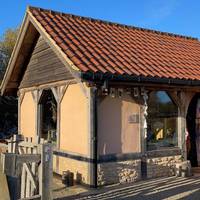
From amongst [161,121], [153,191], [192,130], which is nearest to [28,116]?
[161,121]

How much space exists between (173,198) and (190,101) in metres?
4.31

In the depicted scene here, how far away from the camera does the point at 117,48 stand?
11.0m

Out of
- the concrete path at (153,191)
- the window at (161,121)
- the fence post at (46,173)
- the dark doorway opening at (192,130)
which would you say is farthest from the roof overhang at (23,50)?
the dark doorway opening at (192,130)

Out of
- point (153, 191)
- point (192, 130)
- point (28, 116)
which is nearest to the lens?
point (153, 191)

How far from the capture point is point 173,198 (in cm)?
778

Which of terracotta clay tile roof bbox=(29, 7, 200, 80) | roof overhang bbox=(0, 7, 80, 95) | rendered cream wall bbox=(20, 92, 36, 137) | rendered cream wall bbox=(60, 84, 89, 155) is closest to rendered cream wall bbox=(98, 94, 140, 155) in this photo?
rendered cream wall bbox=(60, 84, 89, 155)

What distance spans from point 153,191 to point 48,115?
5.53 metres

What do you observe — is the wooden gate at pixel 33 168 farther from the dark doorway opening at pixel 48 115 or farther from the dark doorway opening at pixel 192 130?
the dark doorway opening at pixel 192 130

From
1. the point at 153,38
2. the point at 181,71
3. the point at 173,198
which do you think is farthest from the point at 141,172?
the point at 153,38

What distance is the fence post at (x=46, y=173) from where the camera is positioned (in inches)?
215

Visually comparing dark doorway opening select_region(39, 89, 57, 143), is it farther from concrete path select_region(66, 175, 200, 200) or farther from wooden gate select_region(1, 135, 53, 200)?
wooden gate select_region(1, 135, 53, 200)

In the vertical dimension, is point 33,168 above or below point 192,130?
below

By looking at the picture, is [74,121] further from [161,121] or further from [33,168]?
[33,168]

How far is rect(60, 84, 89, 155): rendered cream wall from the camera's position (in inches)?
378
